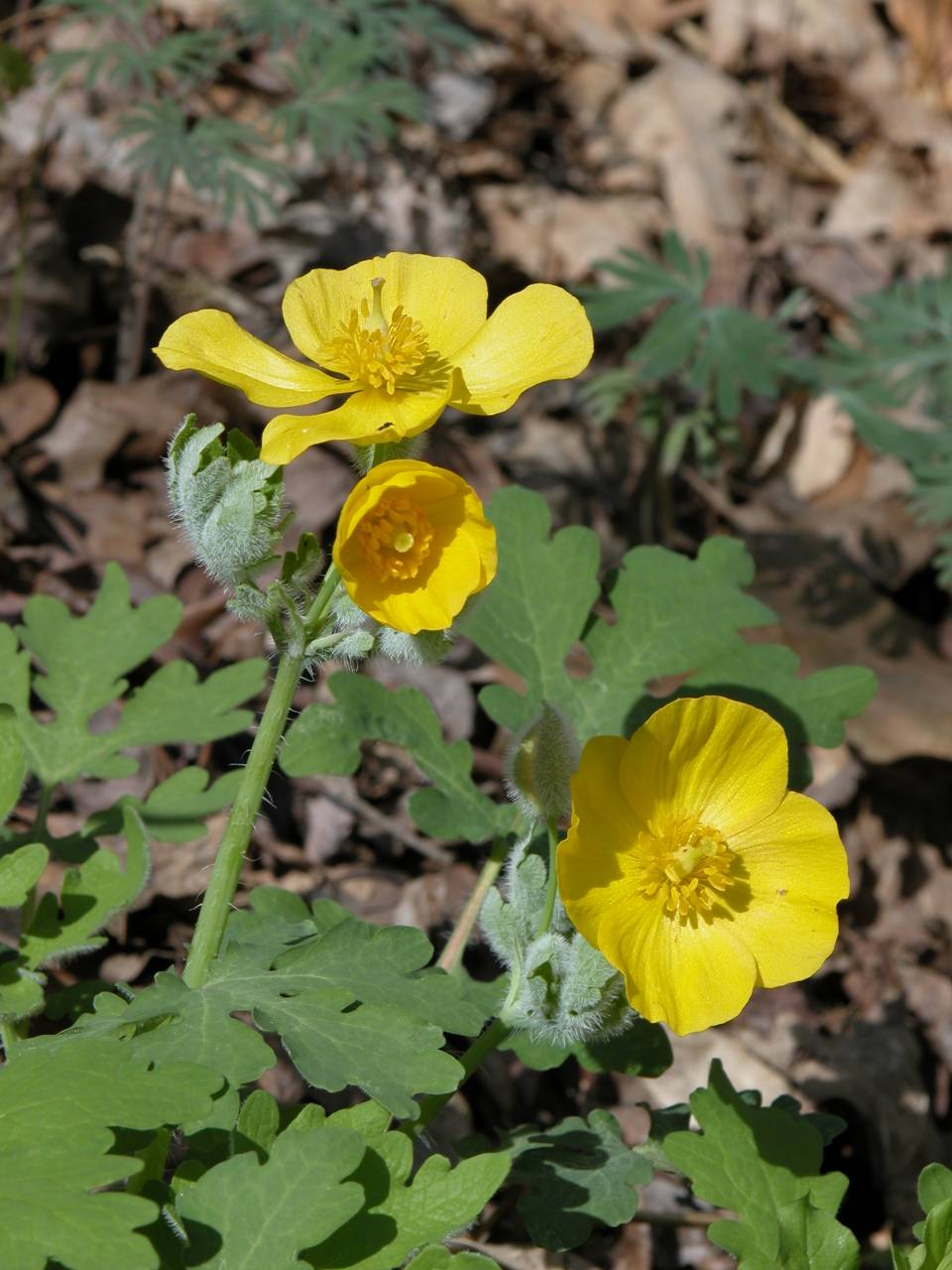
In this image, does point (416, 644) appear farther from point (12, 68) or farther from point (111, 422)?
point (12, 68)

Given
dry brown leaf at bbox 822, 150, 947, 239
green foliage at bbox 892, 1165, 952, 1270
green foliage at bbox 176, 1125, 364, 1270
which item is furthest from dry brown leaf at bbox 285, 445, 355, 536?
dry brown leaf at bbox 822, 150, 947, 239

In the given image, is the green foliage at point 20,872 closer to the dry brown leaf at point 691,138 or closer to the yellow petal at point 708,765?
the yellow petal at point 708,765

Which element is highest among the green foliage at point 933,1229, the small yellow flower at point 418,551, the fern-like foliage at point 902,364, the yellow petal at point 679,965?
the small yellow flower at point 418,551

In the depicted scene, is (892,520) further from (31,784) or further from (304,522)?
(31,784)

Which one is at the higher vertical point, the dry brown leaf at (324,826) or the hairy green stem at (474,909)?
the hairy green stem at (474,909)

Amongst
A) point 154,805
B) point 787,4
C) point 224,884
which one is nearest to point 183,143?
point 154,805

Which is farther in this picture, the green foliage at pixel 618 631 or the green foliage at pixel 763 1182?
the green foliage at pixel 618 631

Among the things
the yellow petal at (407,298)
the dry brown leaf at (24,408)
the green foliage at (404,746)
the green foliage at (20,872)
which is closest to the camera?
the green foliage at (20,872)

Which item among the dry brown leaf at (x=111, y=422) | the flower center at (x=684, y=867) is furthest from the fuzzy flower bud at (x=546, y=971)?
the dry brown leaf at (x=111, y=422)
